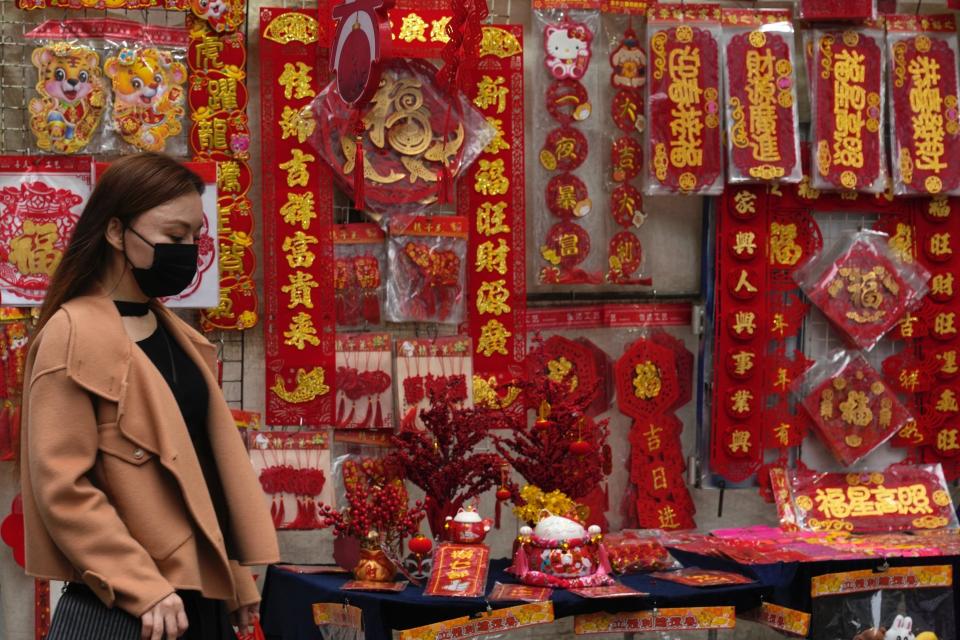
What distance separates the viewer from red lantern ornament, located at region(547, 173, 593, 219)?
15.4 ft

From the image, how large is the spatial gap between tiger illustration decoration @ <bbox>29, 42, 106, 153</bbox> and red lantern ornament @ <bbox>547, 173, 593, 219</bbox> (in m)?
1.64

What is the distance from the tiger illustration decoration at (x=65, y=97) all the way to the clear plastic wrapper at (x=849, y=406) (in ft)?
9.37

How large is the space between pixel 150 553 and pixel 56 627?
0.71 ft

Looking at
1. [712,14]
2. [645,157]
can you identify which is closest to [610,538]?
[645,157]

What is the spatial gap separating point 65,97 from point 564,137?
70.6 inches

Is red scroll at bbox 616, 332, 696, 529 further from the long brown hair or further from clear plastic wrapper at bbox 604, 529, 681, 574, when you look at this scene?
the long brown hair

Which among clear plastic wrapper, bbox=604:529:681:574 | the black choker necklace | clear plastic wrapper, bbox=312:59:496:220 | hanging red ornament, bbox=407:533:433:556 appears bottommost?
clear plastic wrapper, bbox=604:529:681:574

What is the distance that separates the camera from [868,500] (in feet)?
16.0

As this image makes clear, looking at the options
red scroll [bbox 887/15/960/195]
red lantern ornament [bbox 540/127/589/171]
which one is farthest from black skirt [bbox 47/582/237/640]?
red scroll [bbox 887/15/960/195]

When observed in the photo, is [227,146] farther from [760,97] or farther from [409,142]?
[760,97]

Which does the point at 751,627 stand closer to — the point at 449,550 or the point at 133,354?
the point at 449,550

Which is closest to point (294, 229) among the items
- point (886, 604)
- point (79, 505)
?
point (79, 505)

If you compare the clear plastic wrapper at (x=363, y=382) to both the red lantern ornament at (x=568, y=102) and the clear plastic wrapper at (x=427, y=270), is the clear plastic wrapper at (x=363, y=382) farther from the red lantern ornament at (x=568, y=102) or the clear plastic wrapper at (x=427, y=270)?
the red lantern ornament at (x=568, y=102)

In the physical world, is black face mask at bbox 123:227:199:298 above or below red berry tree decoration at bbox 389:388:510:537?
above
